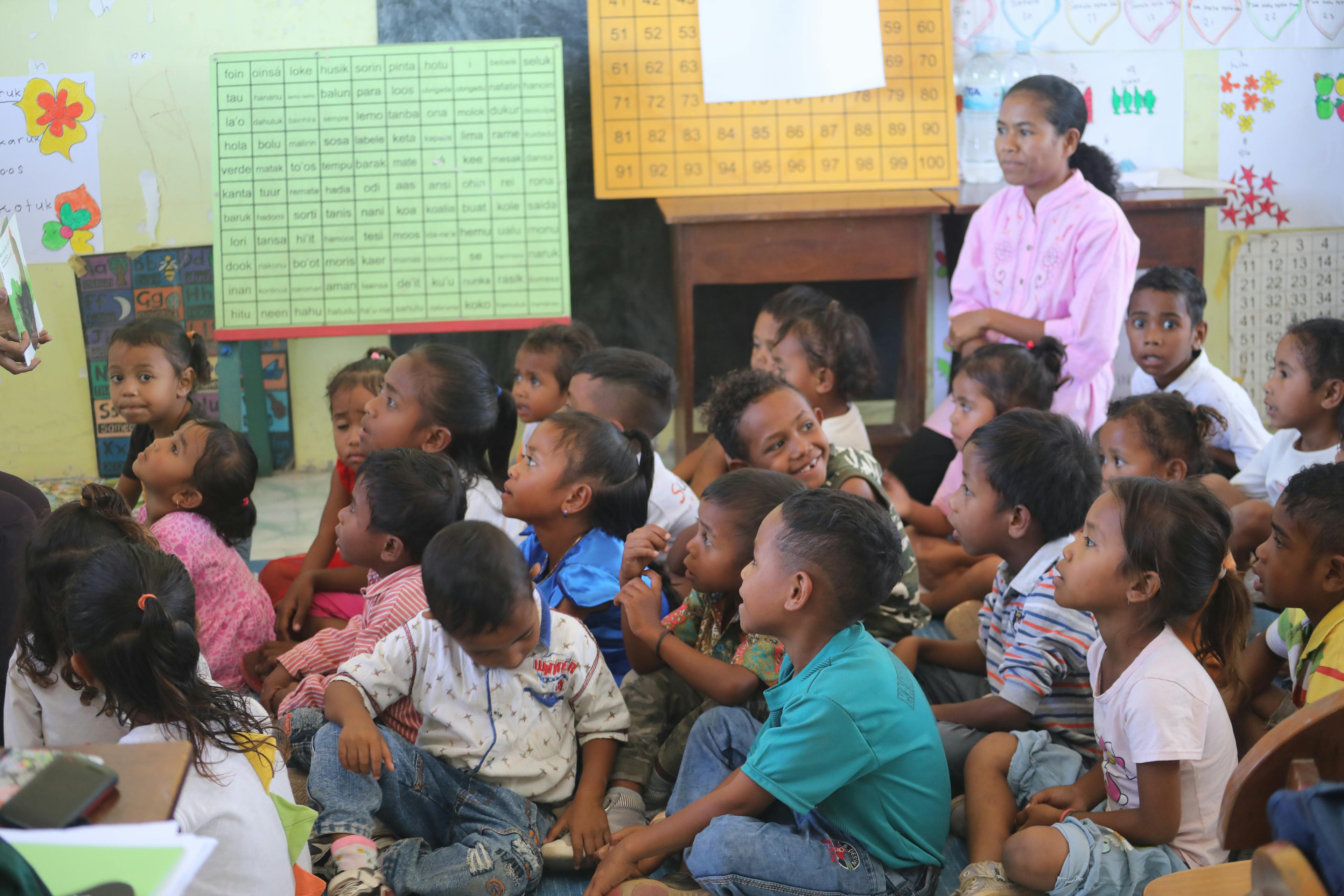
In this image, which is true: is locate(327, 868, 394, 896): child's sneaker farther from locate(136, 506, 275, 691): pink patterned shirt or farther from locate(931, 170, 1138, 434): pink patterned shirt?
locate(931, 170, 1138, 434): pink patterned shirt

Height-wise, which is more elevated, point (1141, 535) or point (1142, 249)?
point (1142, 249)

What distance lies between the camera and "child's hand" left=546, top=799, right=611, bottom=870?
1.53 metres

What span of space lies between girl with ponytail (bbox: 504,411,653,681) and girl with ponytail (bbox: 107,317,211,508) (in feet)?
3.14

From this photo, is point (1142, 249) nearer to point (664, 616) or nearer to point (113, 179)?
point (664, 616)

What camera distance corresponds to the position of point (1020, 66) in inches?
148

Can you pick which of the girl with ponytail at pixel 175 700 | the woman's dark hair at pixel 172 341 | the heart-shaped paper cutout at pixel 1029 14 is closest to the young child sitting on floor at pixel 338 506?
the woman's dark hair at pixel 172 341

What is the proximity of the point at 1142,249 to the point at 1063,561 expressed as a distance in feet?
7.63

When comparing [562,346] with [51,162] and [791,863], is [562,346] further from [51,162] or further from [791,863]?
[51,162]

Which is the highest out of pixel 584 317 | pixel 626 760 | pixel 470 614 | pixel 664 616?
pixel 584 317

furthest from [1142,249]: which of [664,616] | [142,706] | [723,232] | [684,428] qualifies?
[142,706]

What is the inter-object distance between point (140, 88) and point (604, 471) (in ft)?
8.82

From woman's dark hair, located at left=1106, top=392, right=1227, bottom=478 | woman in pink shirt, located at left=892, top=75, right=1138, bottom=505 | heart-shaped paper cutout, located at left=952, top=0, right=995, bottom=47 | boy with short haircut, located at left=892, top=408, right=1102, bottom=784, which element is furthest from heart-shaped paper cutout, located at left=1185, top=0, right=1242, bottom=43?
boy with short haircut, located at left=892, top=408, right=1102, bottom=784

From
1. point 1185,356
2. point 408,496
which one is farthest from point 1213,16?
point 408,496

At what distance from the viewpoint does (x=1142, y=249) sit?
3457 millimetres
